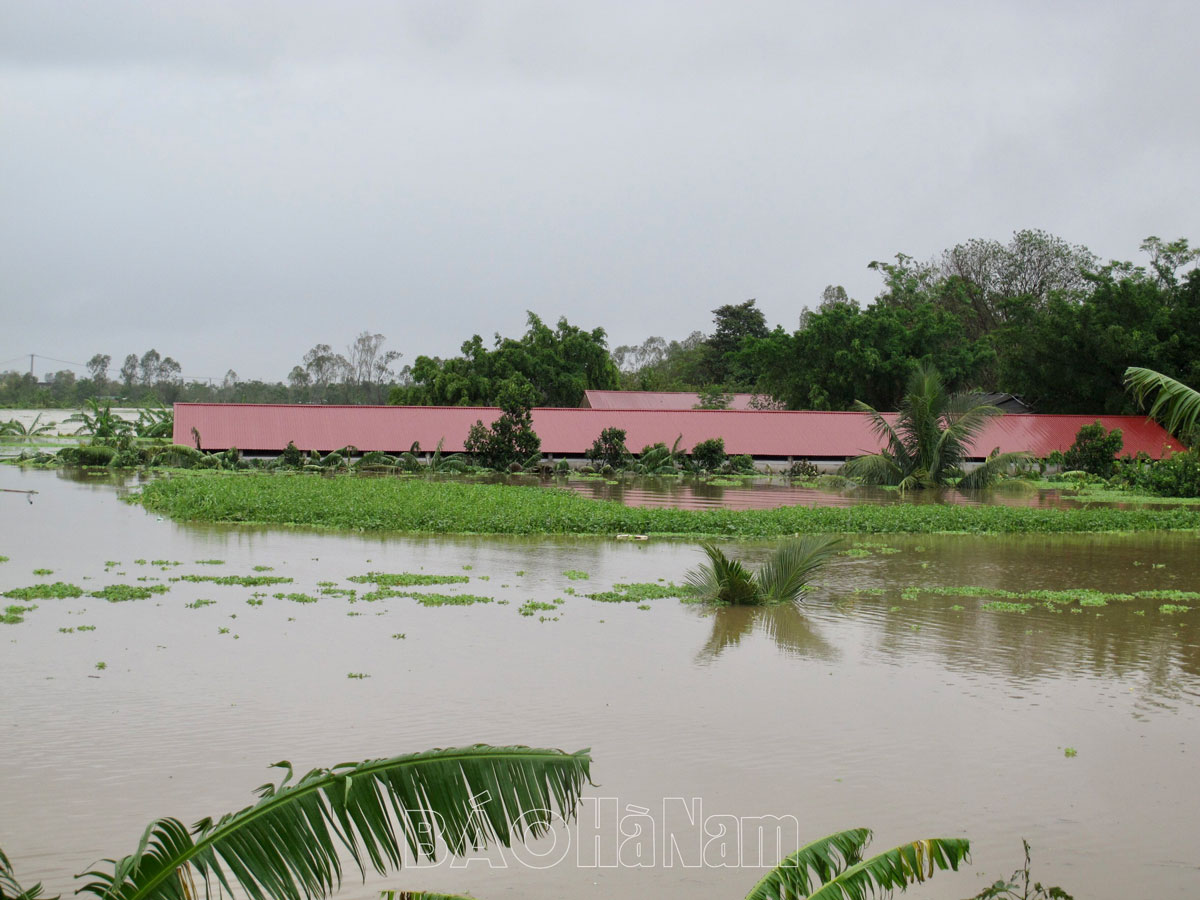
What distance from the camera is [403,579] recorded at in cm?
1118

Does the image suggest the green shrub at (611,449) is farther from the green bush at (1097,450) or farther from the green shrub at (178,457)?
the green bush at (1097,450)

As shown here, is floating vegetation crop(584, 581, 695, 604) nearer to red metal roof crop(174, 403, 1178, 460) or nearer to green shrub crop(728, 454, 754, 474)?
green shrub crop(728, 454, 754, 474)

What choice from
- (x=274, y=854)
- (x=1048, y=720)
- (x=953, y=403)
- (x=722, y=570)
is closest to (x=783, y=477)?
(x=953, y=403)

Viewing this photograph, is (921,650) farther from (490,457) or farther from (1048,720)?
(490,457)

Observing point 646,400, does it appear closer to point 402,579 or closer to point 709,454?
point 709,454

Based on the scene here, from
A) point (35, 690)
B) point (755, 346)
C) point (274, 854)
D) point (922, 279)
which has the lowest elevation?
point (35, 690)

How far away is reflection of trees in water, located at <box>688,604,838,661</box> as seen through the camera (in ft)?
28.0

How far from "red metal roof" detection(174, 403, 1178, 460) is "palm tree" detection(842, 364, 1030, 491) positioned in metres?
5.39

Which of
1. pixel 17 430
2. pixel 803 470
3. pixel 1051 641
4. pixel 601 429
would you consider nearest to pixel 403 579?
pixel 1051 641

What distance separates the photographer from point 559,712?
6.63 meters

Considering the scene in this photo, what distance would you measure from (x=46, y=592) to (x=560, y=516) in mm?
7856

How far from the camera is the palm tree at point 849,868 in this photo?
3.08m

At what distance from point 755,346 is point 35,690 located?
35.0 metres

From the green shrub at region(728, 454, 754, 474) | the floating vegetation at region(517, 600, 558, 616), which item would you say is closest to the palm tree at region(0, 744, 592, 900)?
the floating vegetation at region(517, 600, 558, 616)
